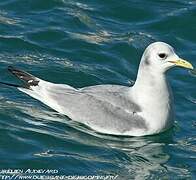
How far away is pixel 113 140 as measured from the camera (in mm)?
14492

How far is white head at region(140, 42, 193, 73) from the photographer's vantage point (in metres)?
14.5

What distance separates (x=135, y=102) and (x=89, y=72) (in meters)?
1.96

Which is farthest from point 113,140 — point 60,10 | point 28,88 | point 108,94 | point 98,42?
point 60,10

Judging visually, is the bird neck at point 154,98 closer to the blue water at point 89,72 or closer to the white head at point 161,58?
the white head at point 161,58

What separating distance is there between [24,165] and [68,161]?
1.98ft

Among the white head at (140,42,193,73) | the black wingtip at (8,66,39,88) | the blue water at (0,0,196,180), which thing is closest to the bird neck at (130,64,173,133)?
the white head at (140,42,193,73)

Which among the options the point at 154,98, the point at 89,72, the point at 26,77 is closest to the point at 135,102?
the point at 154,98

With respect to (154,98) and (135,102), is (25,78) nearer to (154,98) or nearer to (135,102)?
(135,102)

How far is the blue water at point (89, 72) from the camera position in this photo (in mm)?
13664

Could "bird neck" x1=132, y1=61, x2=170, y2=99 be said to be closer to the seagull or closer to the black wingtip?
the seagull

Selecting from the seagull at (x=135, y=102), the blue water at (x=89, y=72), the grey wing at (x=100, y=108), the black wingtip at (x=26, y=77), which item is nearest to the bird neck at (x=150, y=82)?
the seagull at (x=135, y=102)

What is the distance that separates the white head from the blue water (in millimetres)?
1006

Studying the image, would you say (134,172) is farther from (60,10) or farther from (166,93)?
(60,10)

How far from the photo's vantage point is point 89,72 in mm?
16562
